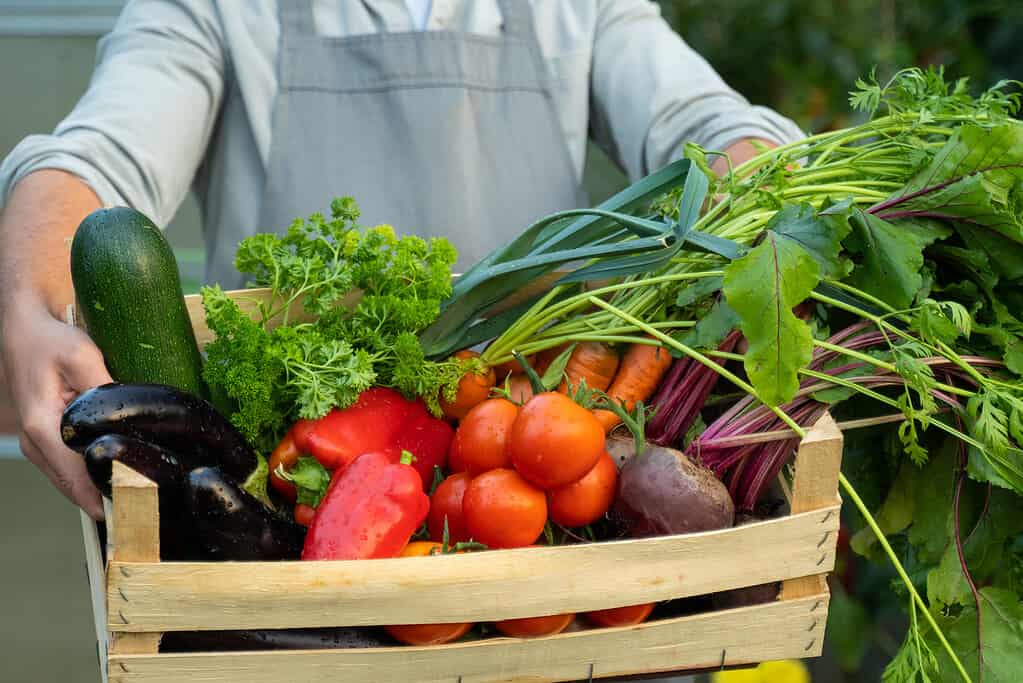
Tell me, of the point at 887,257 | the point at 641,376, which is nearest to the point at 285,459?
the point at 641,376

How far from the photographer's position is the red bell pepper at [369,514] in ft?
3.15

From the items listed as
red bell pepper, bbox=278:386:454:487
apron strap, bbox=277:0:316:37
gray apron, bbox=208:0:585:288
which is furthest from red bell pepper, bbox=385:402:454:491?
apron strap, bbox=277:0:316:37

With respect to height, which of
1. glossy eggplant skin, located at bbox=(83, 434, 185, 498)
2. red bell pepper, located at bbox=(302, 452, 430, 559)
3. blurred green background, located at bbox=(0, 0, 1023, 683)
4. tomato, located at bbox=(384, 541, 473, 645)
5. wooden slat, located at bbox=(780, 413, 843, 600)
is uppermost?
glossy eggplant skin, located at bbox=(83, 434, 185, 498)

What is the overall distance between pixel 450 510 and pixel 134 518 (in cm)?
32

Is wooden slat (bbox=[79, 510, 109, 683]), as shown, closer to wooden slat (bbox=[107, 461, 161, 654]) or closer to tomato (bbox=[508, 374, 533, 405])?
wooden slat (bbox=[107, 461, 161, 654])

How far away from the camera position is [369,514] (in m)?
0.97

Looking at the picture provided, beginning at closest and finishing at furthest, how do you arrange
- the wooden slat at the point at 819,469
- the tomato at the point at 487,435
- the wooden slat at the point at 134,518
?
1. the wooden slat at the point at 134,518
2. the wooden slat at the point at 819,469
3. the tomato at the point at 487,435

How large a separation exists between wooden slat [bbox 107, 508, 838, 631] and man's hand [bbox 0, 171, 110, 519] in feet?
0.63

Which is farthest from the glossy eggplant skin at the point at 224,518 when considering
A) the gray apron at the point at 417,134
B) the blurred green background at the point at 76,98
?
the blurred green background at the point at 76,98

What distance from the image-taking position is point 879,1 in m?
2.85

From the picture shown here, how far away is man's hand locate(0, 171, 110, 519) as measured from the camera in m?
1.01

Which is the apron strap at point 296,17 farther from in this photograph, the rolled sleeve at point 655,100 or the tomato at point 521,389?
the tomato at point 521,389

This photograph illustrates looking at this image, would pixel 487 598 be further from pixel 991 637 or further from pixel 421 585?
pixel 991 637

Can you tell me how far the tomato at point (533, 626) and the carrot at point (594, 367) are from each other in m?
0.33
